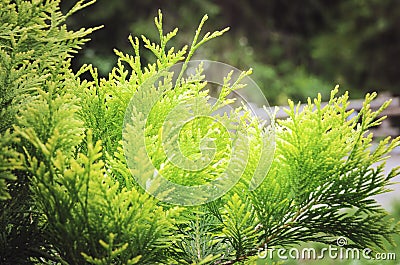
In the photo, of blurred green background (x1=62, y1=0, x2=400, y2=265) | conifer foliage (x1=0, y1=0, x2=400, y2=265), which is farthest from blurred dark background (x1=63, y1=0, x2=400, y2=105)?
conifer foliage (x1=0, y1=0, x2=400, y2=265)

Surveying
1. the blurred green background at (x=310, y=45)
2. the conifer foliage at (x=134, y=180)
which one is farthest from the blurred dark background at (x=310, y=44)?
the conifer foliage at (x=134, y=180)

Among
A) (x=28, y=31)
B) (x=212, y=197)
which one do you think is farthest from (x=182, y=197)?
(x=28, y=31)

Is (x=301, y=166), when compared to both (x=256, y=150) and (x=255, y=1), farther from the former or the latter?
(x=255, y=1)

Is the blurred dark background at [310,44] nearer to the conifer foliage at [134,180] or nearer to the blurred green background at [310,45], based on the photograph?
the blurred green background at [310,45]

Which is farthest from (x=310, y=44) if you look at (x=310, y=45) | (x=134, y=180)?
(x=134, y=180)

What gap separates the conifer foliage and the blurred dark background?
9275mm

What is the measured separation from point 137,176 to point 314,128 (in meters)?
0.40

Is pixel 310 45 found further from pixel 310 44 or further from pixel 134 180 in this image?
pixel 134 180

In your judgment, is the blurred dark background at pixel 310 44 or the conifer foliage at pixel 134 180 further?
the blurred dark background at pixel 310 44

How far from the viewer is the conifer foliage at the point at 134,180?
2.82 feet

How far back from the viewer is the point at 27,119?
90cm

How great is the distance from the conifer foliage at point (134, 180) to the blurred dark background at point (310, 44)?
9.27 meters

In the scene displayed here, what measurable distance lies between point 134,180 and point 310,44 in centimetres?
1193

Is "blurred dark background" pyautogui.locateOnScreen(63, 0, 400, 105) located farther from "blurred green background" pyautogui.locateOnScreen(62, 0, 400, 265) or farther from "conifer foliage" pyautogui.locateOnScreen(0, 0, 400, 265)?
"conifer foliage" pyautogui.locateOnScreen(0, 0, 400, 265)
